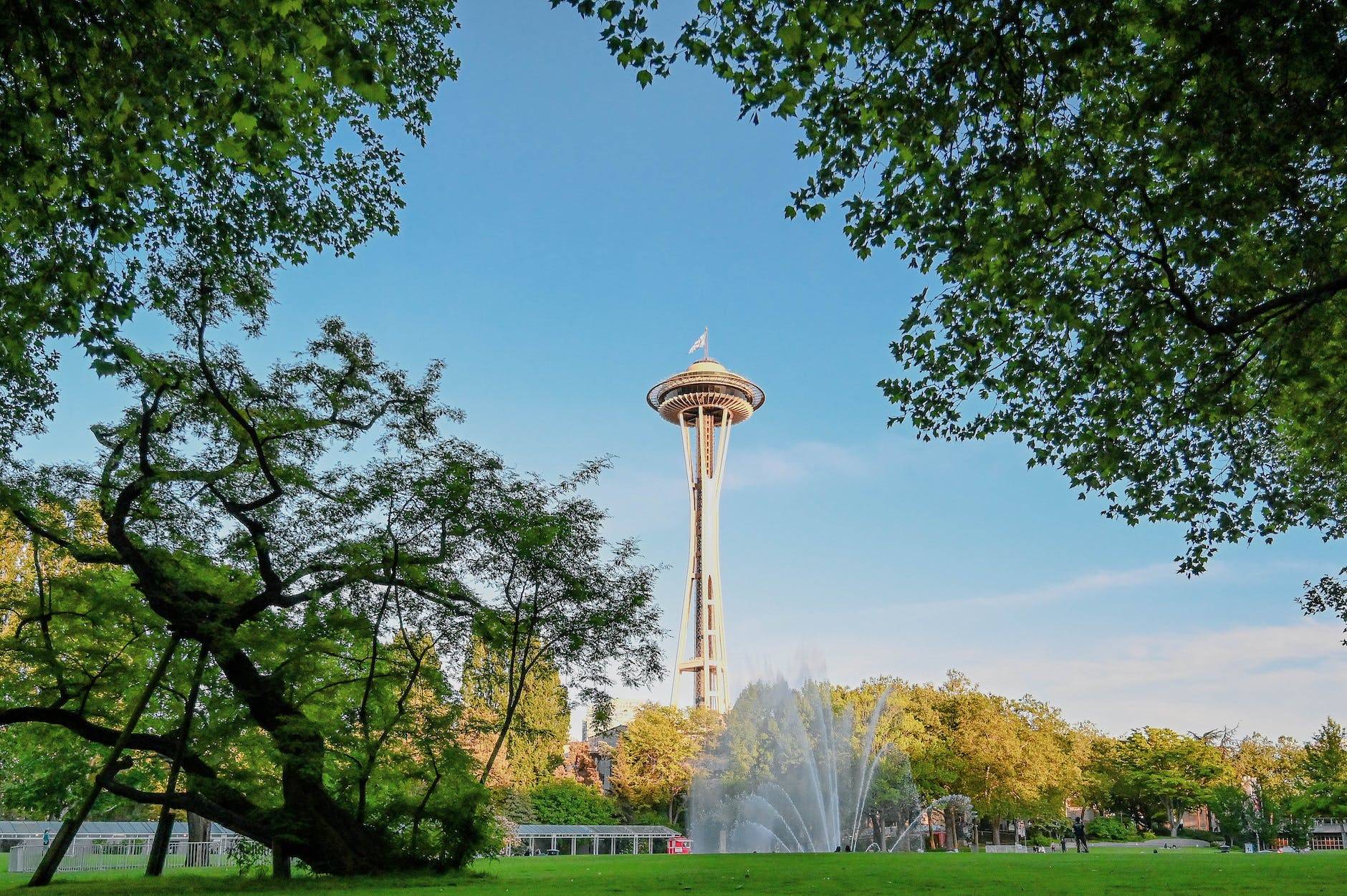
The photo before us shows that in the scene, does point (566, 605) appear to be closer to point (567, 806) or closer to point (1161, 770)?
point (567, 806)

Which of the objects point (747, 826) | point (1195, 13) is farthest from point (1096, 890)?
point (747, 826)

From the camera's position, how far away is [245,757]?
1906cm

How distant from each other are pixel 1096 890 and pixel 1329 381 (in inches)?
283

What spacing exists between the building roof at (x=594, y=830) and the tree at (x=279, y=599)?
3048 centimetres

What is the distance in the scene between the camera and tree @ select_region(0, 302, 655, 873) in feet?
54.6

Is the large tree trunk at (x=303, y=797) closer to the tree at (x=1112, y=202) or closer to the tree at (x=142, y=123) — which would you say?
the tree at (x=142, y=123)

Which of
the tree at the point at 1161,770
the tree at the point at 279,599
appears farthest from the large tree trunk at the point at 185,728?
the tree at the point at 1161,770

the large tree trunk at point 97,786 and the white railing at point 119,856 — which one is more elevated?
the large tree trunk at point 97,786

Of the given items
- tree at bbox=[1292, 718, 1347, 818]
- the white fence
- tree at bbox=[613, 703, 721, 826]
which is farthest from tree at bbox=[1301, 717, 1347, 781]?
the white fence

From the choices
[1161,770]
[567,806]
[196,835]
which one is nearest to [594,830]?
[567,806]

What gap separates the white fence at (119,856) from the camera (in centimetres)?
2762

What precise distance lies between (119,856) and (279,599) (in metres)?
21.1

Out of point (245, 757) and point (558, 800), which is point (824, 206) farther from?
point (558, 800)

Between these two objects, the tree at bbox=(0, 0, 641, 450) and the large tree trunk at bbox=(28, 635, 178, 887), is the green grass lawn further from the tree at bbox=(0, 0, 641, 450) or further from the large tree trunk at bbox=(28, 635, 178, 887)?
the tree at bbox=(0, 0, 641, 450)
